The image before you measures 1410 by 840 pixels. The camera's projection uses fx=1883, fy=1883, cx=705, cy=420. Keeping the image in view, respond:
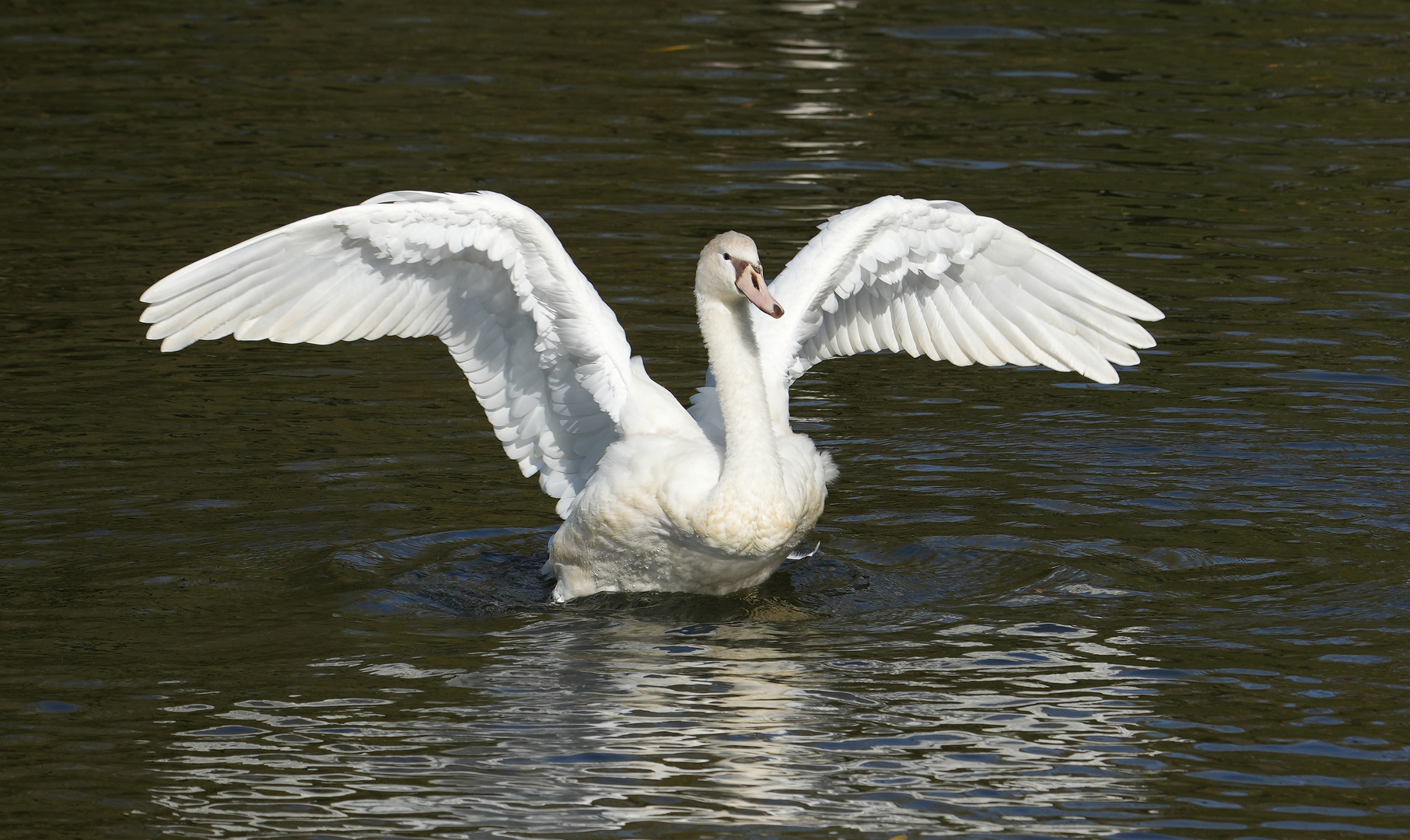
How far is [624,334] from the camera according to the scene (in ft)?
28.0

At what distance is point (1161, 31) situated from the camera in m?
19.3

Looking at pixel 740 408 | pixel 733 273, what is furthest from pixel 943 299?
pixel 740 408

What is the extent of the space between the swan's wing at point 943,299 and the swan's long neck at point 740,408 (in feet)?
1.53

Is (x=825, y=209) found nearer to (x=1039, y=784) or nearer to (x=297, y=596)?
(x=297, y=596)

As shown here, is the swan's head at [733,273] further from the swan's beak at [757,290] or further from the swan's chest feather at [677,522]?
the swan's chest feather at [677,522]

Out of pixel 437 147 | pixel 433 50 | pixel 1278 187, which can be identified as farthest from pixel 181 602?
pixel 433 50

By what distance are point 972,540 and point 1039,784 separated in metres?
2.74

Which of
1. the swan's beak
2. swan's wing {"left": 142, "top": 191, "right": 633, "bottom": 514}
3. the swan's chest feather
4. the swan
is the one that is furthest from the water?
the swan's beak

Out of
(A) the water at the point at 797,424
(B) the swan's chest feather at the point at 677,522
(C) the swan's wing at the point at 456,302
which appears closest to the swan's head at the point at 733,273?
(C) the swan's wing at the point at 456,302

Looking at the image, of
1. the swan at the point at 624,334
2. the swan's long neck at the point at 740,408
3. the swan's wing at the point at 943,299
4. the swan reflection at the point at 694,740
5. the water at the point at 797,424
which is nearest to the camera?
the swan reflection at the point at 694,740

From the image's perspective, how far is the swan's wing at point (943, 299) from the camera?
28.6 feet

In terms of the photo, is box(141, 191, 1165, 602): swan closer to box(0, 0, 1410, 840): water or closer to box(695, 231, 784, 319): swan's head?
box(695, 231, 784, 319): swan's head

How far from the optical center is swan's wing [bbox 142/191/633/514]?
8055 millimetres

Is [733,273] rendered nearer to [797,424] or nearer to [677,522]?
[677,522]
